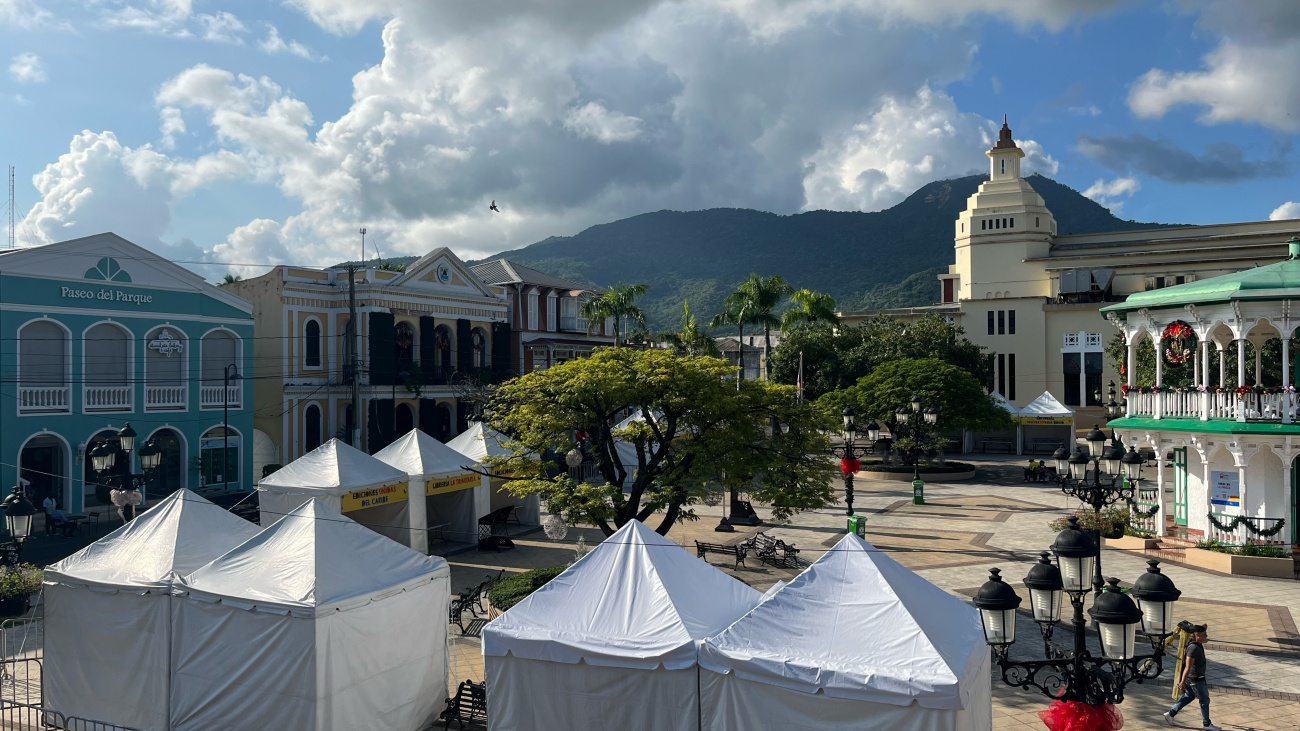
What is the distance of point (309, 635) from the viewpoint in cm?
1023

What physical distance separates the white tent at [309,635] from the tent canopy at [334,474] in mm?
8355

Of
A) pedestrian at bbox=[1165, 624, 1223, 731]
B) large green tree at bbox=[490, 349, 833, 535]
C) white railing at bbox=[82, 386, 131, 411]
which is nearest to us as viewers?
pedestrian at bbox=[1165, 624, 1223, 731]

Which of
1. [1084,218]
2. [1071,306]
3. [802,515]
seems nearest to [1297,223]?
[1071,306]

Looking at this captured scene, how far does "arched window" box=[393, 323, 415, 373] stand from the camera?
125 ft

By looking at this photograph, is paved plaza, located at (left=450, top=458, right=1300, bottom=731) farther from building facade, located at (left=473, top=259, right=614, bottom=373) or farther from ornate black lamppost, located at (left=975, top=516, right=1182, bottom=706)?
building facade, located at (left=473, top=259, right=614, bottom=373)

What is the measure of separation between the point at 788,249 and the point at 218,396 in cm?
12704

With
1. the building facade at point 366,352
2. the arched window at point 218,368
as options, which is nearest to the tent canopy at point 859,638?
the building facade at point 366,352

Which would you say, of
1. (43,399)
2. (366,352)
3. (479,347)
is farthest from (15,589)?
(479,347)

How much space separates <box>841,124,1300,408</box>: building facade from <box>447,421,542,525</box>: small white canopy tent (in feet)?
129

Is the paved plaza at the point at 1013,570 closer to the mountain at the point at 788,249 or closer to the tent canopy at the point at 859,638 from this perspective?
the tent canopy at the point at 859,638

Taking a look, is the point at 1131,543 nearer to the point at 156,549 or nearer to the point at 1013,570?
the point at 1013,570

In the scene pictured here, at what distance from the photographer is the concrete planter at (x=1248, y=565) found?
63.1ft

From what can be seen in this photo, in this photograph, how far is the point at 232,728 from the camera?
10.7 metres

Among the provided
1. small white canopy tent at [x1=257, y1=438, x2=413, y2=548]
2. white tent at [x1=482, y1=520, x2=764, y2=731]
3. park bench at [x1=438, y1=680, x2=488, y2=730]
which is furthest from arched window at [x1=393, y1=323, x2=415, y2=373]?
white tent at [x1=482, y1=520, x2=764, y2=731]
